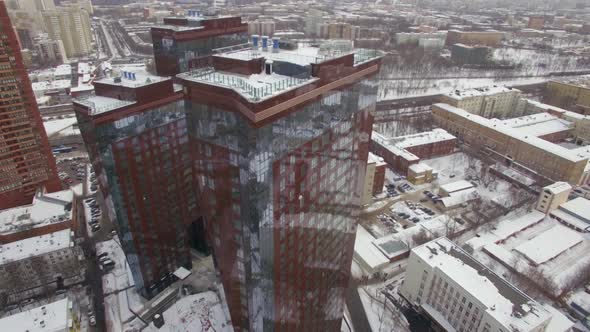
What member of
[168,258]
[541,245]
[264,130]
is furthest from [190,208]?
[541,245]

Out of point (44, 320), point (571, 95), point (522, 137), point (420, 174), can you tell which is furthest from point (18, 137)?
point (571, 95)

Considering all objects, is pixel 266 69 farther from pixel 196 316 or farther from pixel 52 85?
pixel 52 85

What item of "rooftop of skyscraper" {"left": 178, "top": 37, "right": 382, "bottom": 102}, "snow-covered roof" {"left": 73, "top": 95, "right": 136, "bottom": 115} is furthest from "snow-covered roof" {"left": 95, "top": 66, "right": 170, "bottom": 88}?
"rooftop of skyscraper" {"left": 178, "top": 37, "right": 382, "bottom": 102}

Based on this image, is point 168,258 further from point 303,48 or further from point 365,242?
point 303,48

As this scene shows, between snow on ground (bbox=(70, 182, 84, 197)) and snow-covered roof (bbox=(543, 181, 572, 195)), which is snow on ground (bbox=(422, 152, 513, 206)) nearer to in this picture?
snow-covered roof (bbox=(543, 181, 572, 195))

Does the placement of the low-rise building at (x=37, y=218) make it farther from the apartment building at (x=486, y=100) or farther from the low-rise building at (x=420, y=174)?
the apartment building at (x=486, y=100)

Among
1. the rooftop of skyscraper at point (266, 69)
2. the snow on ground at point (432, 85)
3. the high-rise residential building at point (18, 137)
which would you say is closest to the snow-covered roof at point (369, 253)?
the rooftop of skyscraper at point (266, 69)
